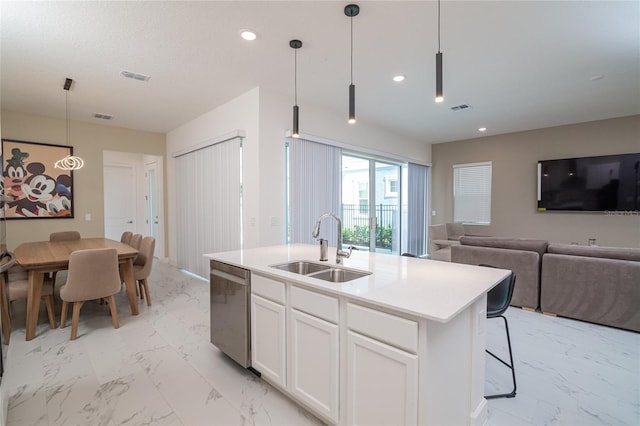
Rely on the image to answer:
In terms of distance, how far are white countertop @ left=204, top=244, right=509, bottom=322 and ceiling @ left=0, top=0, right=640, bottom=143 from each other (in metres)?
2.00

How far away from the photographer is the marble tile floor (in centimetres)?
192

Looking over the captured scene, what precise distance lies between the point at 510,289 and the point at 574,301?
1.89 metres

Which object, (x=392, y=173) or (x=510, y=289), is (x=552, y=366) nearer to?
(x=510, y=289)

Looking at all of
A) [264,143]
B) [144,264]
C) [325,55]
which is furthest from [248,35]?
[144,264]

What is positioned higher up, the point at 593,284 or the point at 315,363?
the point at 593,284

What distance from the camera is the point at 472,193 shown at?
22.6 feet

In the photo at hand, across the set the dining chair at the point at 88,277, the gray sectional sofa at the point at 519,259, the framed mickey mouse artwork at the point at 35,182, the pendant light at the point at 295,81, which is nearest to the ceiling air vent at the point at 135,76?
the pendant light at the point at 295,81

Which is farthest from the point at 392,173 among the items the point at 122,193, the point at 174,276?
the point at 122,193

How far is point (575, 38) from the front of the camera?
2789 millimetres

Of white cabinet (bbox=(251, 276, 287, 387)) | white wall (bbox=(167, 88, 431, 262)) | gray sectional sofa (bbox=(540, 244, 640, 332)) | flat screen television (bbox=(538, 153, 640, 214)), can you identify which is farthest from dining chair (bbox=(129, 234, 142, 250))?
flat screen television (bbox=(538, 153, 640, 214))

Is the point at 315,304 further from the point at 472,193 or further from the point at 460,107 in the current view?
the point at 472,193

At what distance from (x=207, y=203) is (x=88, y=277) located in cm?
220

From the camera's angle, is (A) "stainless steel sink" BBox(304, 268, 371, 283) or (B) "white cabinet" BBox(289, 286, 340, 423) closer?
(B) "white cabinet" BBox(289, 286, 340, 423)

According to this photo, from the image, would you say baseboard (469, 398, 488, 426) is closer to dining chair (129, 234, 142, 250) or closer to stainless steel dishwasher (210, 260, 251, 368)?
stainless steel dishwasher (210, 260, 251, 368)
